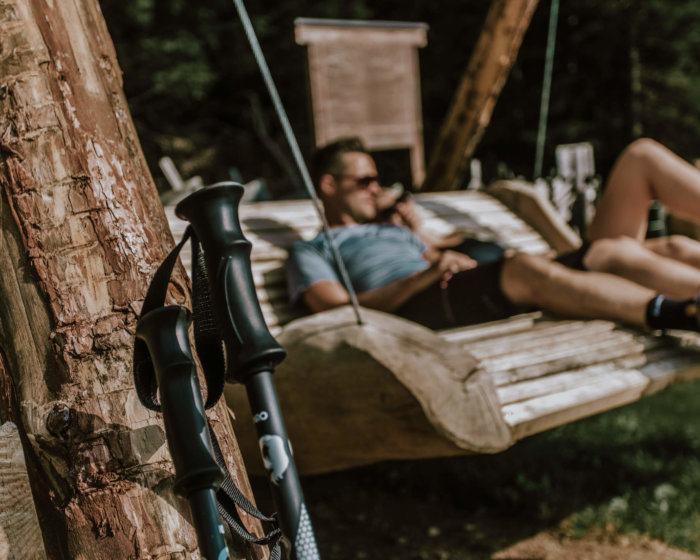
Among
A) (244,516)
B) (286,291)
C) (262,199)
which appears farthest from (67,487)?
(262,199)

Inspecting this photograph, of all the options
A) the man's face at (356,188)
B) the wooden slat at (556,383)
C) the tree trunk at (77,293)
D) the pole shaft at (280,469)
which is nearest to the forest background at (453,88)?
the man's face at (356,188)

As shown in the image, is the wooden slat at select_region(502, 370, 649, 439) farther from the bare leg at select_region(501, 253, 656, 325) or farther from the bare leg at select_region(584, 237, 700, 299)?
the bare leg at select_region(584, 237, 700, 299)

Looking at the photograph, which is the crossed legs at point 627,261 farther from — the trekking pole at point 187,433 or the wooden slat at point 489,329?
the trekking pole at point 187,433

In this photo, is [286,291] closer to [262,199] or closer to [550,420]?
[550,420]

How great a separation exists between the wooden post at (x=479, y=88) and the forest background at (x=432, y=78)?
5.55 m

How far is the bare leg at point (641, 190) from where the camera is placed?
120 inches

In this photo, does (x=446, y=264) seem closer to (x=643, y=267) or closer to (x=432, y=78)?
(x=643, y=267)

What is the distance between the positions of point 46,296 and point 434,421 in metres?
0.83

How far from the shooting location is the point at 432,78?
1402 cm

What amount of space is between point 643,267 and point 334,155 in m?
1.49

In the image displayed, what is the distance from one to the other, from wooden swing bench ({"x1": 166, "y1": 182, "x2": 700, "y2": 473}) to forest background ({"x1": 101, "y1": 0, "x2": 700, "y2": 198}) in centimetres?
888

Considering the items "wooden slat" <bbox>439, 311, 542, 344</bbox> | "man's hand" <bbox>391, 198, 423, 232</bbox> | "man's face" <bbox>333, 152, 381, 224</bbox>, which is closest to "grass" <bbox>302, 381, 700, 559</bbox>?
"wooden slat" <bbox>439, 311, 542, 344</bbox>

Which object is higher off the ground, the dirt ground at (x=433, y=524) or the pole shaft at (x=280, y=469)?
the pole shaft at (x=280, y=469)

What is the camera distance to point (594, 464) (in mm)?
3650
